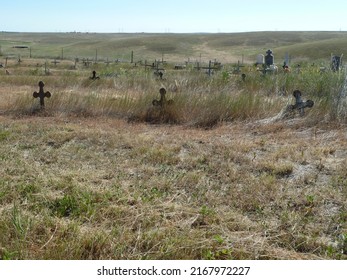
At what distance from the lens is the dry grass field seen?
284 centimetres

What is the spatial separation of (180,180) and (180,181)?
0.11ft

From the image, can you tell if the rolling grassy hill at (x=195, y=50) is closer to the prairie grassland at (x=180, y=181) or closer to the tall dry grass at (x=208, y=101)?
the tall dry grass at (x=208, y=101)

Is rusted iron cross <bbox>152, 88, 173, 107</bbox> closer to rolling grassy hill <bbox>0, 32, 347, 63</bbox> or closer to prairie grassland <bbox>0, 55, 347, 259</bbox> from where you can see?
prairie grassland <bbox>0, 55, 347, 259</bbox>

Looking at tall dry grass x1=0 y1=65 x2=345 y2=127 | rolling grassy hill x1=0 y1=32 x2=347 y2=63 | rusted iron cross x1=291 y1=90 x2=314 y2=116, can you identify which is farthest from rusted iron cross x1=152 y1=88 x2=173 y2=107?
rolling grassy hill x1=0 y1=32 x2=347 y2=63

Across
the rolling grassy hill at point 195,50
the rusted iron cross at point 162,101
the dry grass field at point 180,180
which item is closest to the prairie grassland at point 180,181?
the dry grass field at point 180,180

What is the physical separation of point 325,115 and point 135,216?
5578mm

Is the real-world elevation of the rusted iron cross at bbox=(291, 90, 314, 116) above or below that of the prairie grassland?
above

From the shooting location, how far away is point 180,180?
4.30m

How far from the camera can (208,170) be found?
187 inches

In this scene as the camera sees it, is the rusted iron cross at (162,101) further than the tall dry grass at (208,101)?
Yes

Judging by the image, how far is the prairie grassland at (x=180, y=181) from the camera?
2842mm

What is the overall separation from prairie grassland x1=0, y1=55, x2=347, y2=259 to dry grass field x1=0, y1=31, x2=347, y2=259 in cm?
1

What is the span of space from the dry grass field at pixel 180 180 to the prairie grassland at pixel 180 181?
0.6 inches
